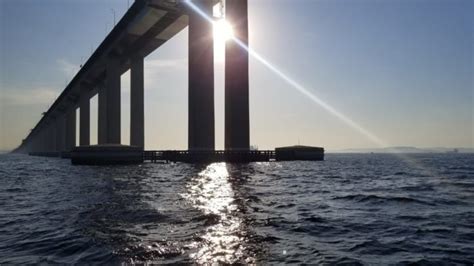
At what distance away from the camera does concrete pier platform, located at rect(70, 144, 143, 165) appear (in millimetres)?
70188

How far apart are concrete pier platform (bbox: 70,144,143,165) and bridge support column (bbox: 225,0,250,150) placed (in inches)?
758

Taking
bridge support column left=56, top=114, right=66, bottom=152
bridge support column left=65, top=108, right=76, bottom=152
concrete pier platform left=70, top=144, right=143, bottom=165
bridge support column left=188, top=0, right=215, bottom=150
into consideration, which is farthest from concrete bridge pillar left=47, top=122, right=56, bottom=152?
bridge support column left=188, top=0, right=215, bottom=150

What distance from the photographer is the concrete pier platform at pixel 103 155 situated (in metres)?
70.2

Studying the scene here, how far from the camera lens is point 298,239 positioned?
10695mm

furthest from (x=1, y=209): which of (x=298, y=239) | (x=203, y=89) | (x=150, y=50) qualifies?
(x=150, y=50)

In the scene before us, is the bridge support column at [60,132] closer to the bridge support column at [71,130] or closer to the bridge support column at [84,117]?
the bridge support column at [71,130]

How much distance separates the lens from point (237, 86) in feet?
243

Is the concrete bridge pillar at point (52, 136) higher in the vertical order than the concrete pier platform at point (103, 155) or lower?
higher

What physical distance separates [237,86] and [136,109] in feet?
107

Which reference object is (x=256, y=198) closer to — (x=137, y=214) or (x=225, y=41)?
(x=137, y=214)

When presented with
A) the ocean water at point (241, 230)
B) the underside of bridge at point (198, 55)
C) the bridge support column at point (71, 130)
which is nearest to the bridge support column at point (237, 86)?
the underside of bridge at point (198, 55)

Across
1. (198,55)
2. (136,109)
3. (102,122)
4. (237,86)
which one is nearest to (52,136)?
(102,122)

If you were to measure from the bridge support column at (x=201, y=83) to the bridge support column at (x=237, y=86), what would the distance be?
338cm

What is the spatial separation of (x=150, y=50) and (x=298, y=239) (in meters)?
91.7
